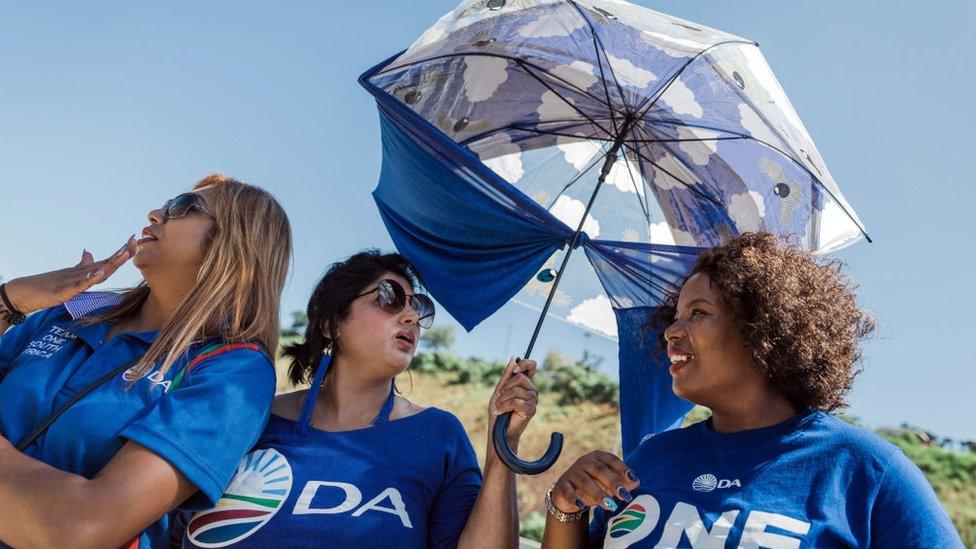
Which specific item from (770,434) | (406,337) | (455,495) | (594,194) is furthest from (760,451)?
(594,194)

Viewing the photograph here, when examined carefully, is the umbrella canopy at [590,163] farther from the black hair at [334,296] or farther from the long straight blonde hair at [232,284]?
the long straight blonde hair at [232,284]

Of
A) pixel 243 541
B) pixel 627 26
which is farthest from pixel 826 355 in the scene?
pixel 243 541

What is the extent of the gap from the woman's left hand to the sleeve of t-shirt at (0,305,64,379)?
142 centimetres

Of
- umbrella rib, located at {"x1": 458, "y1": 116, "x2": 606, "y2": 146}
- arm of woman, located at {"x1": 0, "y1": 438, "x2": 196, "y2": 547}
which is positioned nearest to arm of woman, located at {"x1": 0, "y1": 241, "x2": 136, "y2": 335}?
arm of woman, located at {"x1": 0, "y1": 438, "x2": 196, "y2": 547}

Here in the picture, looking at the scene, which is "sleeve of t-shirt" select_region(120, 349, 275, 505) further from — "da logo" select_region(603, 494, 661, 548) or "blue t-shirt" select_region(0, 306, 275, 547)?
"da logo" select_region(603, 494, 661, 548)

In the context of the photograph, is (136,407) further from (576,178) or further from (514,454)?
(576,178)

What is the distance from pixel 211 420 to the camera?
2.11 m

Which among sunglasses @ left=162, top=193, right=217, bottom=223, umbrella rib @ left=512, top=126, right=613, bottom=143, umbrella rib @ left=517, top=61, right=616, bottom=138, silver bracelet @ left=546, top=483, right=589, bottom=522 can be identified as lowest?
silver bracelet @ left=546, top=483, right=589, bottom=522

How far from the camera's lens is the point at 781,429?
220cm

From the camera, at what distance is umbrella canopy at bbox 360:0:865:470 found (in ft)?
9.90

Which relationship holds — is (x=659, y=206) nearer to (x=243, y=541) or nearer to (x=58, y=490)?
(x=243, y=541)

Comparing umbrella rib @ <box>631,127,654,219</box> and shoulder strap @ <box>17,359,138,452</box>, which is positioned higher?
umbrella rib @ <box>631,127,654,219</box>

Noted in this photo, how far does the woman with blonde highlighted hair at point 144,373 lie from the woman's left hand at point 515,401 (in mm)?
681

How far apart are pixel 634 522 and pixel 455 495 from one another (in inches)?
23.0
